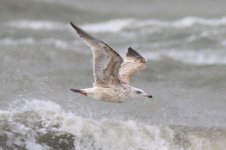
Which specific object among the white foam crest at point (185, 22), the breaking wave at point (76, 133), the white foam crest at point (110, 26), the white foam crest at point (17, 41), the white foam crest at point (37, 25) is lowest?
the breaking wave at point (76, 133)

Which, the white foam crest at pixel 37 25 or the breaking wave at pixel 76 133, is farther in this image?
the white foam crest at pixel 37 25

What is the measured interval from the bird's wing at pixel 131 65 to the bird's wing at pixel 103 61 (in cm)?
54

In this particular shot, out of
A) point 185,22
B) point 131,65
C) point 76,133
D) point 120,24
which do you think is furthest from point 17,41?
point 76,133

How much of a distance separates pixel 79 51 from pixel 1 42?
152 cm

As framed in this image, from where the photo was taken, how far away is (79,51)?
13.4m

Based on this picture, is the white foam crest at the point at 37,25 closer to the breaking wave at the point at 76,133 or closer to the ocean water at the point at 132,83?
the ocean water at the point at 132,83

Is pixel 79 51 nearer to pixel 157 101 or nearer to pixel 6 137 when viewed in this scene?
pixel 157 101

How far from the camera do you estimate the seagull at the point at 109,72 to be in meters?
7.04

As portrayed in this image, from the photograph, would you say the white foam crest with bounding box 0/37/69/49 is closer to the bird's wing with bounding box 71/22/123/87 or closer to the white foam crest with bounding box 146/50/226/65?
the white foam crest with bounding box 146/50/226/65

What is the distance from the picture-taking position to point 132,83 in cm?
1070

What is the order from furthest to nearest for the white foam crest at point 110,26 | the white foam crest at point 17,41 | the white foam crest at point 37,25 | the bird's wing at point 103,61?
the white foam crest at point 110,26, the white foam crest at point 37,25, the white foam crest at point 17,41, the bird's wing at point 103,61

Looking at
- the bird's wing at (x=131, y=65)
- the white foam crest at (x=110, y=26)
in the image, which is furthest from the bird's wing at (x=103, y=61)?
the white foam crest at (x=110, y=26)

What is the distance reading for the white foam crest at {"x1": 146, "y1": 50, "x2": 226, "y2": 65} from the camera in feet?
42.4

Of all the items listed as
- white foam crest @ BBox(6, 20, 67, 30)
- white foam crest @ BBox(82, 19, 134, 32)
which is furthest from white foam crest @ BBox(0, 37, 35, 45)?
white foam crest @ BBox(82, 19, 134, 32)
